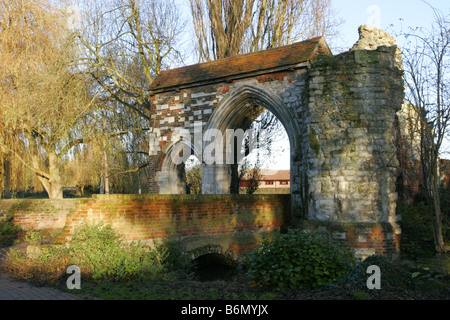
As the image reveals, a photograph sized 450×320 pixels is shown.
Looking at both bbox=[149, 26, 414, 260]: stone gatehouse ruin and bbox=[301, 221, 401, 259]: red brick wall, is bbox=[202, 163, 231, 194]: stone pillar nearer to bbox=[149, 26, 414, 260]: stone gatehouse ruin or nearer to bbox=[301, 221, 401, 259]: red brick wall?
bbox=[149, 26, 414, 260]: stone gatehouse ruin

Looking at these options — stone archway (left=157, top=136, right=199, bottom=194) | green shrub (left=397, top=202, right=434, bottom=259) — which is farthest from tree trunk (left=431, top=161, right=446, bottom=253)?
stone archway (left=157, top=136, right=199, bottom=194)

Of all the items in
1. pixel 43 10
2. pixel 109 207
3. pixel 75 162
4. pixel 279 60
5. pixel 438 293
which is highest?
pixel 43 10

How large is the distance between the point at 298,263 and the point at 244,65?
7.84 meters

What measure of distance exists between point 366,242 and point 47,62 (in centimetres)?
1003

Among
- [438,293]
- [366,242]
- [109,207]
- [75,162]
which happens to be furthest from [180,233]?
[75,162]

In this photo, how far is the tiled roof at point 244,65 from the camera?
11.8 m

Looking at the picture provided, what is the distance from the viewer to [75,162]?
14.1 m

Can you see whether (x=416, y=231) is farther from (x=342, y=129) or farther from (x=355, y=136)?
(x=342, y=129)

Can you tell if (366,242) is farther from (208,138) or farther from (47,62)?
(47,62)

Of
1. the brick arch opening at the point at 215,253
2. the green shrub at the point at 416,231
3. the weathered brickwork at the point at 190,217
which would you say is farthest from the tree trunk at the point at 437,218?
the brick arch opening at the point at 215,253

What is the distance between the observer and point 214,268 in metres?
10.6

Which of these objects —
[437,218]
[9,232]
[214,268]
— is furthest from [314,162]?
[9,232]

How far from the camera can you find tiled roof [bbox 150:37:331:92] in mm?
11828

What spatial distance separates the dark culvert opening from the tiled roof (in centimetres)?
519
